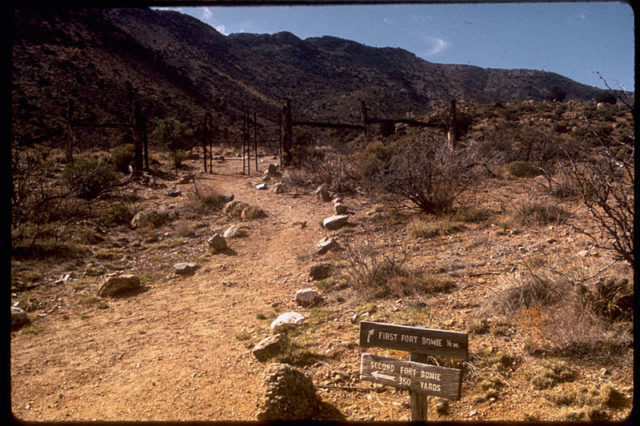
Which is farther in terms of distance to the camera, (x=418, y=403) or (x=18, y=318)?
(x=18, y=318)

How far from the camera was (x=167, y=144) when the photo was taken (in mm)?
17875

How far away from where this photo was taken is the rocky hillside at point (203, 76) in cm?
2958

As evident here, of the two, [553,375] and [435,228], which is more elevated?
[435,228]

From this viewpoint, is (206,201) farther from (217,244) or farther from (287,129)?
(287,129)

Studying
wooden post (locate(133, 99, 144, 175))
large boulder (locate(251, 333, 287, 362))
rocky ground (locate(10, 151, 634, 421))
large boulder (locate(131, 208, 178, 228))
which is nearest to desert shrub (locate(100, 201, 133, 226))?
large boulder (locate(131, 208, 178, 228))

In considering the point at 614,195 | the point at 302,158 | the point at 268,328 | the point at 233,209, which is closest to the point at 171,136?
the point at 302,158

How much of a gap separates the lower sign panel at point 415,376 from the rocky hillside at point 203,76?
657 inches

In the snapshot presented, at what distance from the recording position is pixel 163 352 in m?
3.61

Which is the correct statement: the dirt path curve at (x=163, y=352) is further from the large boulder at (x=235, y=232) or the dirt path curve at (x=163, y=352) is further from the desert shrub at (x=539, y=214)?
the desert shrub at (x=539, y=214)

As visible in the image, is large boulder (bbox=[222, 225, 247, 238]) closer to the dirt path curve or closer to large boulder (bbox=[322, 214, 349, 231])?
the dirt path curve

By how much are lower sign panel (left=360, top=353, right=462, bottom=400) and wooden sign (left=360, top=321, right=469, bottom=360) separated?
0.27ft

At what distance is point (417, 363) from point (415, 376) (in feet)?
0.23

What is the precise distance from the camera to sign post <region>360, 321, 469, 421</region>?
2.00m

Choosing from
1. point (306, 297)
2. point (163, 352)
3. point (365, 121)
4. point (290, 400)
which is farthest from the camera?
point (365, 121)
